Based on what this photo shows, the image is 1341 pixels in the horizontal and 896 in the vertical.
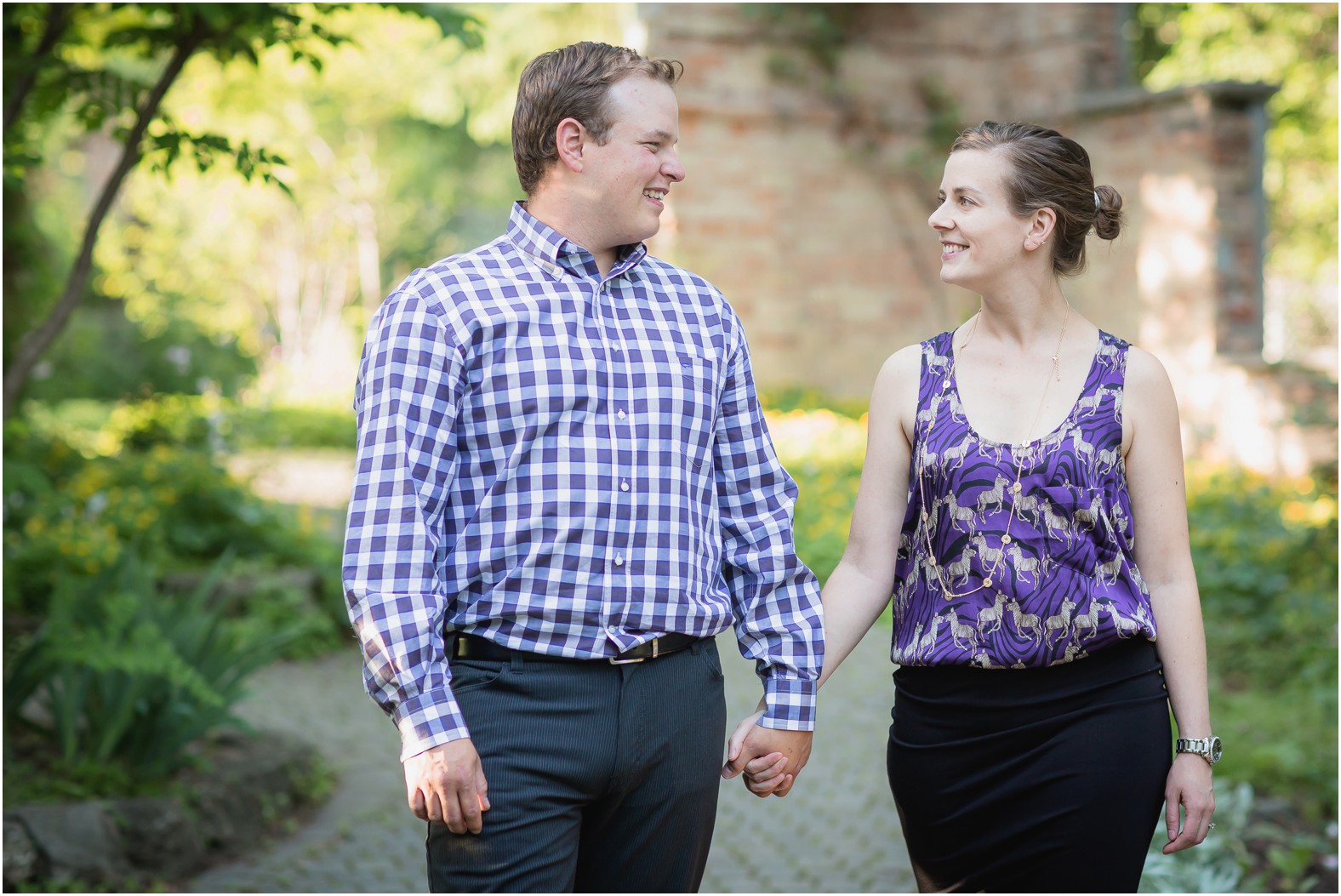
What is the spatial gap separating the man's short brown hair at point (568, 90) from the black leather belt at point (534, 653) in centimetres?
80

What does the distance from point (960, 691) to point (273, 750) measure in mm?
3692

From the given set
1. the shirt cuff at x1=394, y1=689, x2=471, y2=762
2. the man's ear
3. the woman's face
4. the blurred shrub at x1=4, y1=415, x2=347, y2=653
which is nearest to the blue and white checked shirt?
the shirt cuff at x1=394, y1=689, x2=471, y2=762

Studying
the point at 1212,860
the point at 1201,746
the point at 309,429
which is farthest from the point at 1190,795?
the point at 309,429

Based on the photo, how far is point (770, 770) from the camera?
240 centimetres

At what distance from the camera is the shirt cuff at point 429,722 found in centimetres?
203

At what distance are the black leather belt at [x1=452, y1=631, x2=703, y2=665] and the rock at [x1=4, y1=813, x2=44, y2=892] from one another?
2.64 meters

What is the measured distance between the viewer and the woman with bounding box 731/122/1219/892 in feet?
7.60

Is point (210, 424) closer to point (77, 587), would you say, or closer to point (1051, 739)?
point (77, 587)

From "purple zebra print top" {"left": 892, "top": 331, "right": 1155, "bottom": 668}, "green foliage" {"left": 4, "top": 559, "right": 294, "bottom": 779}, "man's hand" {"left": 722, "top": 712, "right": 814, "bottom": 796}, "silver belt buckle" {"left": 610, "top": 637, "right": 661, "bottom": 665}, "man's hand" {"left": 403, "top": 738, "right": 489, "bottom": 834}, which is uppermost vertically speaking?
"purple zebra print top" {"left": 892, "top": 331, "right": 1155, "bottom": 668}

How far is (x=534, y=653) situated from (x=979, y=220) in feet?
3.58

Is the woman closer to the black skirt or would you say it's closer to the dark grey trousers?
the black skirt

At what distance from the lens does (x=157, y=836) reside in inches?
175

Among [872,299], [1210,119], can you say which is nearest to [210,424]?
[872,299]

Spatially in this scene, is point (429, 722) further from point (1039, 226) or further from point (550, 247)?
point (1039, 226)
